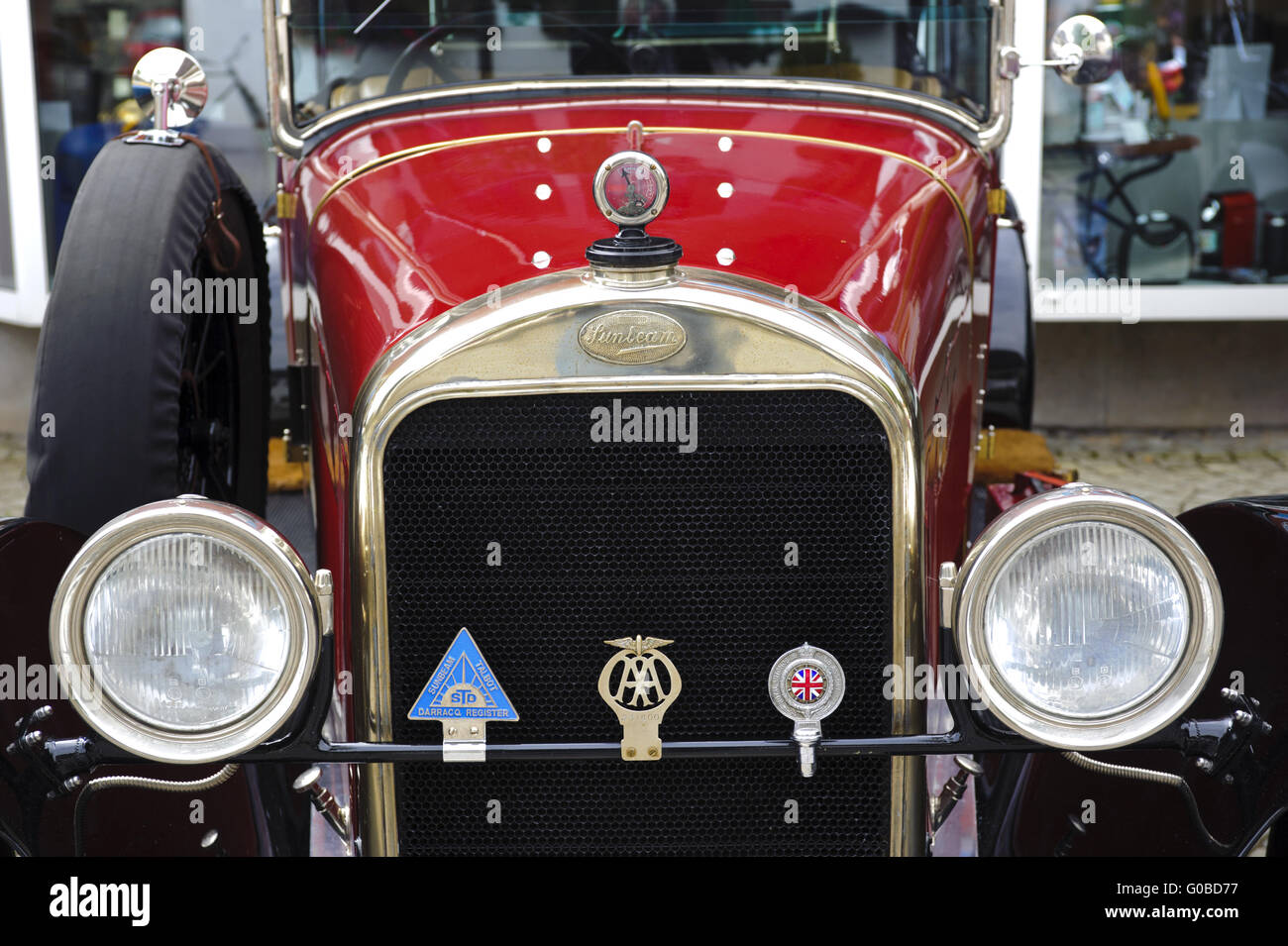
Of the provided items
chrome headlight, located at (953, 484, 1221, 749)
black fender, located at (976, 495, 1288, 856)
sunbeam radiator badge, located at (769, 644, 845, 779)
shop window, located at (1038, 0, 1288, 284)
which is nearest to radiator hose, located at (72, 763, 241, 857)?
sunbeam radiator badge, located at (769, 644, 845, 779)

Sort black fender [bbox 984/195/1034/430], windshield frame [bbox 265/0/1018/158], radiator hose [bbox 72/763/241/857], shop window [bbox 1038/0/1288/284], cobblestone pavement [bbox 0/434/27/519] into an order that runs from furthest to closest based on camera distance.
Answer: shop window [bbox 1038/0/1288/284], cobblestone pavement [bbox 0/434/27/519], black fender [bbox 984/195/1034/430], windshield frame [bbox 265/0/1018/158], radiator hose [bbox 72/763/241/857]

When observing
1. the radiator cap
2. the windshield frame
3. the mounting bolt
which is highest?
the windshield frame

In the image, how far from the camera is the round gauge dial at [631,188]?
1854 mm

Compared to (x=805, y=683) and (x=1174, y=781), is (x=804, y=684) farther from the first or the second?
(x=1174, y=781)

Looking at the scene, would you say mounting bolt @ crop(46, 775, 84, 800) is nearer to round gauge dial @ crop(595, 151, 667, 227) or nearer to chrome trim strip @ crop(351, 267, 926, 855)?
chrome trim strip @ crop(351, 267, 926, 855)

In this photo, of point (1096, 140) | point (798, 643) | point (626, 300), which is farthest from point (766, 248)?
point (1096, 140)

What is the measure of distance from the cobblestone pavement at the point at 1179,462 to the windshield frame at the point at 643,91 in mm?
2851

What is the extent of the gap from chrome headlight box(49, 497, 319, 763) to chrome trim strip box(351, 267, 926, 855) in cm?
17

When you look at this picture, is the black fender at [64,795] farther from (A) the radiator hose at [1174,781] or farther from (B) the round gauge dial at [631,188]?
(A) the radiator hose at [1174,781]

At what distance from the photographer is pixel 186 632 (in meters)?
1.70

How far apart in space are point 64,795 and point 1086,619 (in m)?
1.36

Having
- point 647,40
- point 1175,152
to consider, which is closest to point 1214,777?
point 647,40

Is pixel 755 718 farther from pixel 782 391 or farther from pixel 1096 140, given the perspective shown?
pixel 1096 140

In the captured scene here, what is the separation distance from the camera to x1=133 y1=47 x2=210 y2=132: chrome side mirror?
267 cm
